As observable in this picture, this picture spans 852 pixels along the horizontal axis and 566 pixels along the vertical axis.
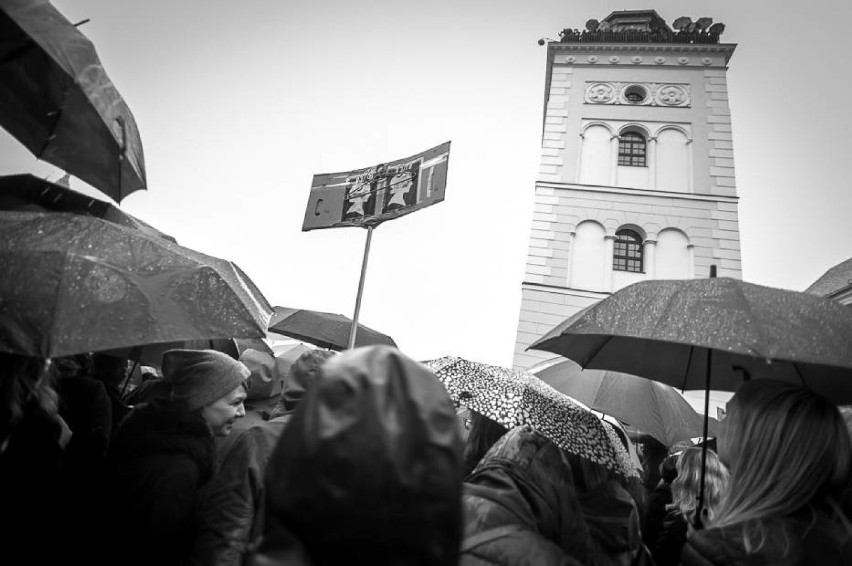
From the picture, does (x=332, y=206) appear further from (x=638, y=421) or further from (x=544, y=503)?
(x=544, y=503)

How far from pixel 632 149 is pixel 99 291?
58.8 ft

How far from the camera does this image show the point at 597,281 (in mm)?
14781

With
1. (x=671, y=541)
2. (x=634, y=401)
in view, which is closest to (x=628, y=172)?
(x=634, y=401)

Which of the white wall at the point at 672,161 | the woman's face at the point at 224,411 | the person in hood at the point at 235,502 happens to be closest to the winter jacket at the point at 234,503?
the person in hood at the point at 235,502

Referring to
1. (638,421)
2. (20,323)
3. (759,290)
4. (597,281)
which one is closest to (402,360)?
(20,323)

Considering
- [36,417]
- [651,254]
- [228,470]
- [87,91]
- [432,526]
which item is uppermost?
[651,254]

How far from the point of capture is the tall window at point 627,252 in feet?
49.4

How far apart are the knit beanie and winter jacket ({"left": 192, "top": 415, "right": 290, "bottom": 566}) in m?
0.29

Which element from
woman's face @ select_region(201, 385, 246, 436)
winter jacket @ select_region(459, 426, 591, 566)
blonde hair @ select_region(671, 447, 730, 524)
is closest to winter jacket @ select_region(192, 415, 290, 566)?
woman's face @ select_region(201, 385, 246, 436)

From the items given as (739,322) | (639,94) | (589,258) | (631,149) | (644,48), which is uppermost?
(644,48)

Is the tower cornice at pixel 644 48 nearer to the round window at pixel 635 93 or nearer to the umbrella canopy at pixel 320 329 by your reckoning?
the round window at pixel 635 93

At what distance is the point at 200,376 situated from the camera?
95.7 inches

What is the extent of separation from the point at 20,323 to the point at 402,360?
4.79ft

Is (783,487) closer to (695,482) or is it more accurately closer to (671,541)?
(671,541)
